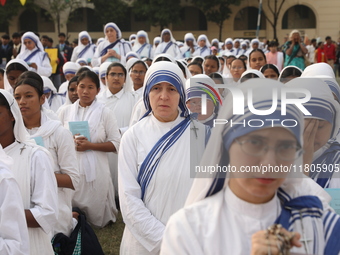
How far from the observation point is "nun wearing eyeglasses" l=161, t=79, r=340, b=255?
1.82m

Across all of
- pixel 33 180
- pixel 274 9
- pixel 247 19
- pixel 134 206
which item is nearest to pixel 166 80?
pixel 134 206

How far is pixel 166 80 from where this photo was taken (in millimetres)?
3713

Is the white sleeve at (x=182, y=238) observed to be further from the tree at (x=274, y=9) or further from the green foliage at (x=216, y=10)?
the green foliage at (x=216, y=10)

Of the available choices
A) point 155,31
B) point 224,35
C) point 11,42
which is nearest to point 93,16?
point 155,31

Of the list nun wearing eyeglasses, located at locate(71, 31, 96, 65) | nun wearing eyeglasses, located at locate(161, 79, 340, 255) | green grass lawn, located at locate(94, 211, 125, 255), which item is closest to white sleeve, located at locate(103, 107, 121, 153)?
green grass lawn, located at locate(94, 211, 125, 255)

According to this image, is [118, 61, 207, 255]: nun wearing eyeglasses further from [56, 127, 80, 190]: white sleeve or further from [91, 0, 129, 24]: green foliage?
[91, 0, 129, 24]: green foliage

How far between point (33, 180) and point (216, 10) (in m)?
38.0

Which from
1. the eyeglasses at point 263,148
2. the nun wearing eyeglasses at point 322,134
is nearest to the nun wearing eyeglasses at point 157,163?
the nun wearing eyeglasses at point 322,134

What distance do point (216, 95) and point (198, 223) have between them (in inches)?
113

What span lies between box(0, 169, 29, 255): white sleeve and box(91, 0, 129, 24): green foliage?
3548 cm

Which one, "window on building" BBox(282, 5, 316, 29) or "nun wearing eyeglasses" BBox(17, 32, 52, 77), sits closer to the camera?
"nun wearing eyeglasses" BBox(17, 32, 52, 77)

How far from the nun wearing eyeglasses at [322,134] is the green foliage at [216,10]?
36.6 m

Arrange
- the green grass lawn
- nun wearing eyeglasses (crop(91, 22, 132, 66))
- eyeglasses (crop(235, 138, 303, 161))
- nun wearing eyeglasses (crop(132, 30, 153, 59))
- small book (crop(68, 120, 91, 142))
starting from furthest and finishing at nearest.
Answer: nun wearing eyeglasses (crop(132, 30, 153, 59)), nun wearing eyeglasses (crop(91, 22, 132, 66)), small book (crop(68, 120, 91, 142)), the green grass lawn, eyeglasses (crop(235, 138, 303, 161))

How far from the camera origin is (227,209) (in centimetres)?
195
